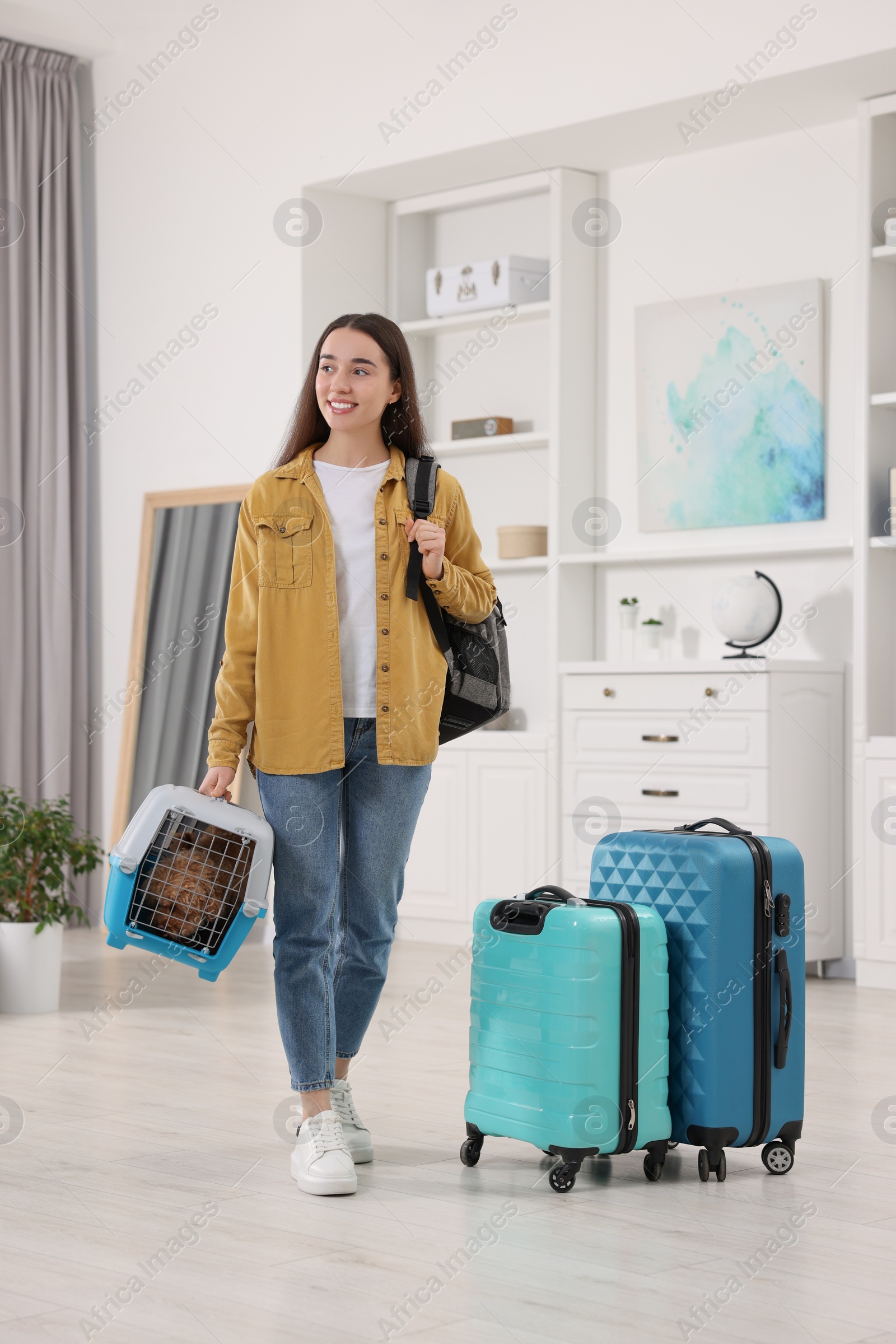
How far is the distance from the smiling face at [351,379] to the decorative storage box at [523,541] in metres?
2.93

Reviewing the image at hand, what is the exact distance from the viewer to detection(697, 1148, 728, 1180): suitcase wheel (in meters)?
2.40

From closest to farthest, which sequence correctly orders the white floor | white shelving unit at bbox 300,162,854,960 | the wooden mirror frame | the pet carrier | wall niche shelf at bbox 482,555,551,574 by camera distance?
the white floor
the pet carrier
white shelving unit at bbox 300,162,854,960
wall niche shelf at bbox 482,555,551,574
the wooden mirror frame

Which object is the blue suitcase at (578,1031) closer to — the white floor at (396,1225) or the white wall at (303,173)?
the white floor at (396,1225)

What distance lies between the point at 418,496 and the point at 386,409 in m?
0.19

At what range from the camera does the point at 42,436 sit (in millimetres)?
6016

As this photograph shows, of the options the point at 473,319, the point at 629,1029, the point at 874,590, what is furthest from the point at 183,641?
the point at 629,1029

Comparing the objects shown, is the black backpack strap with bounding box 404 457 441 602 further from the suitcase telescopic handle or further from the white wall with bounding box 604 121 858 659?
the white wall with bounding box 604 121 858 659

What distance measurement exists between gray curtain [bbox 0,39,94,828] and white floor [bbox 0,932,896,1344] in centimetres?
279

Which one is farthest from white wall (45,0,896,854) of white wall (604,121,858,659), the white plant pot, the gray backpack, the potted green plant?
the gray backpack

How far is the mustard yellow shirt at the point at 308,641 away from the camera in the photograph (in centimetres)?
236

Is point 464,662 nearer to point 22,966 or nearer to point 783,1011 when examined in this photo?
point 783,1011

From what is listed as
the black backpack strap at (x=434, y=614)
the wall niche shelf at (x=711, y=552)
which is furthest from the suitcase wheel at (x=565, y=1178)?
the wall niche shelf at (x=711, y=552)

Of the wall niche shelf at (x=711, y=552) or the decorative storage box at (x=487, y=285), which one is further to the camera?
the decorative storage box at (x=487, y=285)

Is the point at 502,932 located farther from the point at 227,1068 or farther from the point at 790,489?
the point at 790,489
